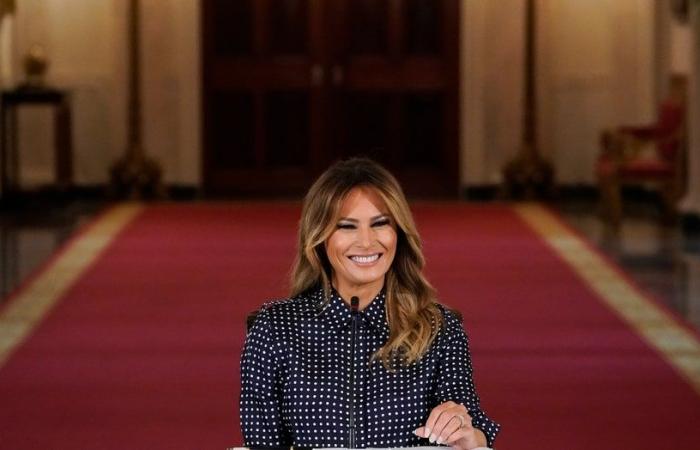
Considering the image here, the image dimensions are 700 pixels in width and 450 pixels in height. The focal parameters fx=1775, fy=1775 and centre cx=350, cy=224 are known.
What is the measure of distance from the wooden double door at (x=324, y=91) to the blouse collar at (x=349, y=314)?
13.1 metres

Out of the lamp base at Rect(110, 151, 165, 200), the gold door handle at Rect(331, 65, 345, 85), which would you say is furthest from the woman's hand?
the gold door handle at Rect(331, 65, 345, 85)

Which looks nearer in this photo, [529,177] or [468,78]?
[529,177]

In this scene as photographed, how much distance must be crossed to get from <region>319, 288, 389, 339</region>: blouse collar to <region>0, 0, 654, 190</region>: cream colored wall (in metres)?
13.0

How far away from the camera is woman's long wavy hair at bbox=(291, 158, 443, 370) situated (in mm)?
3143

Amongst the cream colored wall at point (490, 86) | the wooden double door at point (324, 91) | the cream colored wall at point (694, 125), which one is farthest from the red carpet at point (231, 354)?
the wooden double door at point (324, 91)

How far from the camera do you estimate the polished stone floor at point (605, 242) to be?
34.3 ft

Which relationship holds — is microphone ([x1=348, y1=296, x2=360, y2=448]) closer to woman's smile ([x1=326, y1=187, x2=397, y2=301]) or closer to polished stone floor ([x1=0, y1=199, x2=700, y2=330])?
woman's smile ([x1=326, y1=187, x2=397, y2=301])

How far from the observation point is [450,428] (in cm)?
296

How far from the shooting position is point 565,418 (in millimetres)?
6609

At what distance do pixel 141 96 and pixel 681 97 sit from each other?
4943 millimetres

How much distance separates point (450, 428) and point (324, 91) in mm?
13545

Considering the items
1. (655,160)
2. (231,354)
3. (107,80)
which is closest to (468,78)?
(655,160)

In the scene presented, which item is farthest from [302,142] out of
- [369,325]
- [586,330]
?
[369,325]

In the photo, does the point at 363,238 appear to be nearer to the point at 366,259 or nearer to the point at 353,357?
the point at 366,259
